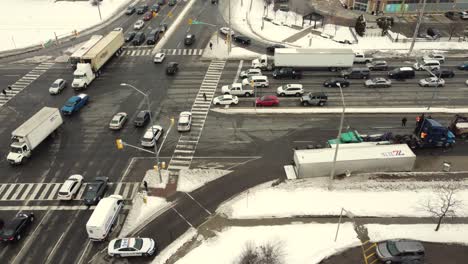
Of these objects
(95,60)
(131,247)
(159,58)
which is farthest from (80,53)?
(131,247)

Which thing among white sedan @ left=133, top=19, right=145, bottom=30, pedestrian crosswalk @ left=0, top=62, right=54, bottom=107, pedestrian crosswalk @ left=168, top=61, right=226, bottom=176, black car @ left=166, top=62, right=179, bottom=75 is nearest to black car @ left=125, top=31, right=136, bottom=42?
white sedan @ left=133, top=19, right=145, bottom=30

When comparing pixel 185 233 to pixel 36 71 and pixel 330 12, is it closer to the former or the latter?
pixel 36 71

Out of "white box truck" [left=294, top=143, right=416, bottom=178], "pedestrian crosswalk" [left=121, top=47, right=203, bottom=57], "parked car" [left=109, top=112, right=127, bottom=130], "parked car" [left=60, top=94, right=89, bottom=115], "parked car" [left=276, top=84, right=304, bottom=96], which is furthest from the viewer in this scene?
"pedestrian crosswalk" [left=121, top=47, right=203, bottom=57]

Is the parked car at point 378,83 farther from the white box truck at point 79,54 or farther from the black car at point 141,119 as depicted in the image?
the white box truck at point 79,54

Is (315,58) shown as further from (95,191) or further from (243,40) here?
(95,191)

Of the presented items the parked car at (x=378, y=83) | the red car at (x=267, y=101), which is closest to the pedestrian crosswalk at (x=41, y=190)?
the red car at (x=267, y=101)

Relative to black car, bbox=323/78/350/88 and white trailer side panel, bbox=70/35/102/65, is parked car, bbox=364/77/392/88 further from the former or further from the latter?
white trailer side panel, bbox=70/35/102/65
